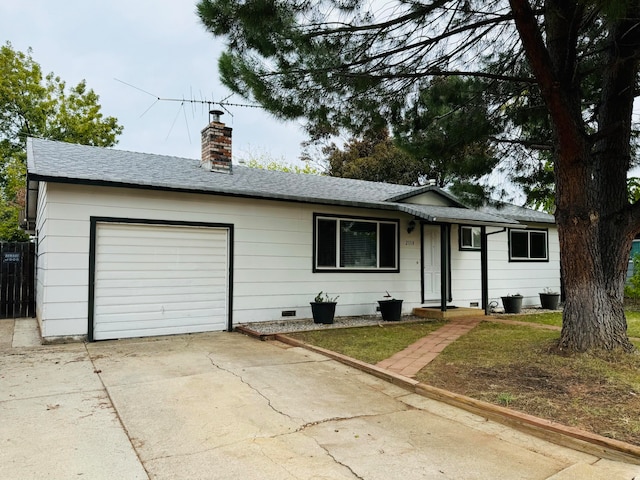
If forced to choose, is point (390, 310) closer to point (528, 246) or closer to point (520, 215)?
point (520, 215)

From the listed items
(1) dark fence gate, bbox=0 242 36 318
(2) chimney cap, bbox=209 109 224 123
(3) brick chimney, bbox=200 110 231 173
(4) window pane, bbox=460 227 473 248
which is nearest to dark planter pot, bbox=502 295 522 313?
(4) window pane, bbox=460 227 473 248

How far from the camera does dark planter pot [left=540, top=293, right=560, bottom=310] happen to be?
11836 mm

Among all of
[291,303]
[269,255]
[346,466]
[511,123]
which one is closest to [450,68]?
[511,123]

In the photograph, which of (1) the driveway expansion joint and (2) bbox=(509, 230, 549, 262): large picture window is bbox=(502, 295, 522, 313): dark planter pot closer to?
(2) bbox=(509, 230, 549, 262): large picture window

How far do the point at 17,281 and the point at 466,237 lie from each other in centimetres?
1097

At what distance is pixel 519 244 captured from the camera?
12.6 m

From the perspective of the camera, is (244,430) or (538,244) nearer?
(244,430)

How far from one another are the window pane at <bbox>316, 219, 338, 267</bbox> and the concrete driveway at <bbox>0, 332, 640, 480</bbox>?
4.02m

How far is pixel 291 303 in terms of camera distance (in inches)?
342

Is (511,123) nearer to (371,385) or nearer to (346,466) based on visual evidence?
(371,385)

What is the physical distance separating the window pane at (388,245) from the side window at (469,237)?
2.23 metres

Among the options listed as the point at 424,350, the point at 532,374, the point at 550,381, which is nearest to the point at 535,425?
the point at 550,381

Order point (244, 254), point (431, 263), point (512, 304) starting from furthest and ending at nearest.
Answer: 1. point (512, 304)
2. point (431, 263)
3. point (244, 254)

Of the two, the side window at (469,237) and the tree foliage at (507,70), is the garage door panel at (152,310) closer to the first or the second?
the tree foliage at (507,70)
